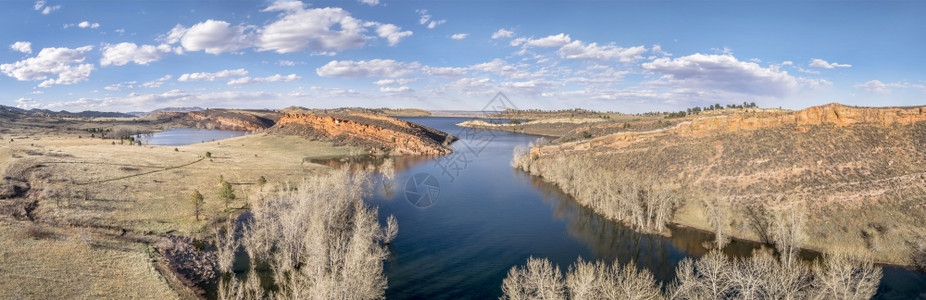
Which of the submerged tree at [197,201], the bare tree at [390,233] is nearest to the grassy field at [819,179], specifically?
the bare tree at [390,233]

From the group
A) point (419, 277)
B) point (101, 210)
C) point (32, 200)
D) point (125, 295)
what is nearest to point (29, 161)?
point (32, 200)

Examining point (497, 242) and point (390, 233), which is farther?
point (497, 242)

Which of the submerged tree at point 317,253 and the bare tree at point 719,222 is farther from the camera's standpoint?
the bare tree at point 719,222

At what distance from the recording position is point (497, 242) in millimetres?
49031

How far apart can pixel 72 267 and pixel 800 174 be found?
266 ft

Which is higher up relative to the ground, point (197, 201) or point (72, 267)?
point (197, 201)

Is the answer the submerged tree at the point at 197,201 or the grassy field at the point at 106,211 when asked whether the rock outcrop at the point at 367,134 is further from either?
the submerged tree at the point at 197,201

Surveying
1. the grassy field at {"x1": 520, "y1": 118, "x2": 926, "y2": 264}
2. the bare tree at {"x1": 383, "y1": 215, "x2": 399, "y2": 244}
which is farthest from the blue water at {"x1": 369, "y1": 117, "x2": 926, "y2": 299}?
the grassy field at {"x1": 520, "y1": 118, "x2": 926, "y2": 264}

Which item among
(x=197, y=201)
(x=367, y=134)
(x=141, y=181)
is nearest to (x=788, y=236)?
(x=197, y=201)

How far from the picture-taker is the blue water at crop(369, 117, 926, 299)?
37750 mm

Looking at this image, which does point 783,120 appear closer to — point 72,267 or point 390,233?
point 390,233

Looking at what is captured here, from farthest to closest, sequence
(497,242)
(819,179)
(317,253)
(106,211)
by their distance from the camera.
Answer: (819,179)
(106,211)
(497,242)
(317,253)

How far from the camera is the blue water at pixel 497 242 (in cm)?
3775

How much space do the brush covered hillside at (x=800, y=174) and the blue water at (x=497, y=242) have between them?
4.57 m
